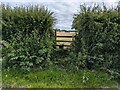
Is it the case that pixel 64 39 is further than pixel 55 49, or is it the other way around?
pixel 64 39

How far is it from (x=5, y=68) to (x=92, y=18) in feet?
7.96

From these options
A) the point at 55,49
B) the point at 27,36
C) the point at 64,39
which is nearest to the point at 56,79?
the point at 55,49

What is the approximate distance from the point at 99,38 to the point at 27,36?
1.78 m

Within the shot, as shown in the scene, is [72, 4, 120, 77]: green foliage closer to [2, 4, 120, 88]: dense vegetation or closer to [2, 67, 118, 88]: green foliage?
[2, 4, 120, 88]: dense vegetation

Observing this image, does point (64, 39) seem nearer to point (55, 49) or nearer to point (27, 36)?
point (55, 49)

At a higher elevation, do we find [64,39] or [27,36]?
[27,36]

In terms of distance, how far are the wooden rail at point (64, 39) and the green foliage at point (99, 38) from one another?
1.69 ft

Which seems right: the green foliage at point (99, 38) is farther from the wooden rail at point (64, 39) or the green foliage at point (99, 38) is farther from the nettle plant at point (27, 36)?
the nettle plant at point (27, 36)

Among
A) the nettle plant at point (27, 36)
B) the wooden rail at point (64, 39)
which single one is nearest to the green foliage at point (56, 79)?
the nettle plant at point (27, 36)

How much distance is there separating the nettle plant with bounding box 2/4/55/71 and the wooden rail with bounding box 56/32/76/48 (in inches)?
11.0

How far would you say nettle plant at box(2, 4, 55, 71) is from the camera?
6.37 metres

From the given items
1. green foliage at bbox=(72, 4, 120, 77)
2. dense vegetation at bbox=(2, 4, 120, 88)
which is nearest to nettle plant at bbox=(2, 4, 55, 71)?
dense vegetation at bbox=(2, 4, 120, 88)

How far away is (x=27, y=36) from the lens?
261 inches

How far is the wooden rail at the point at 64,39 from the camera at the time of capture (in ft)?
23.6
